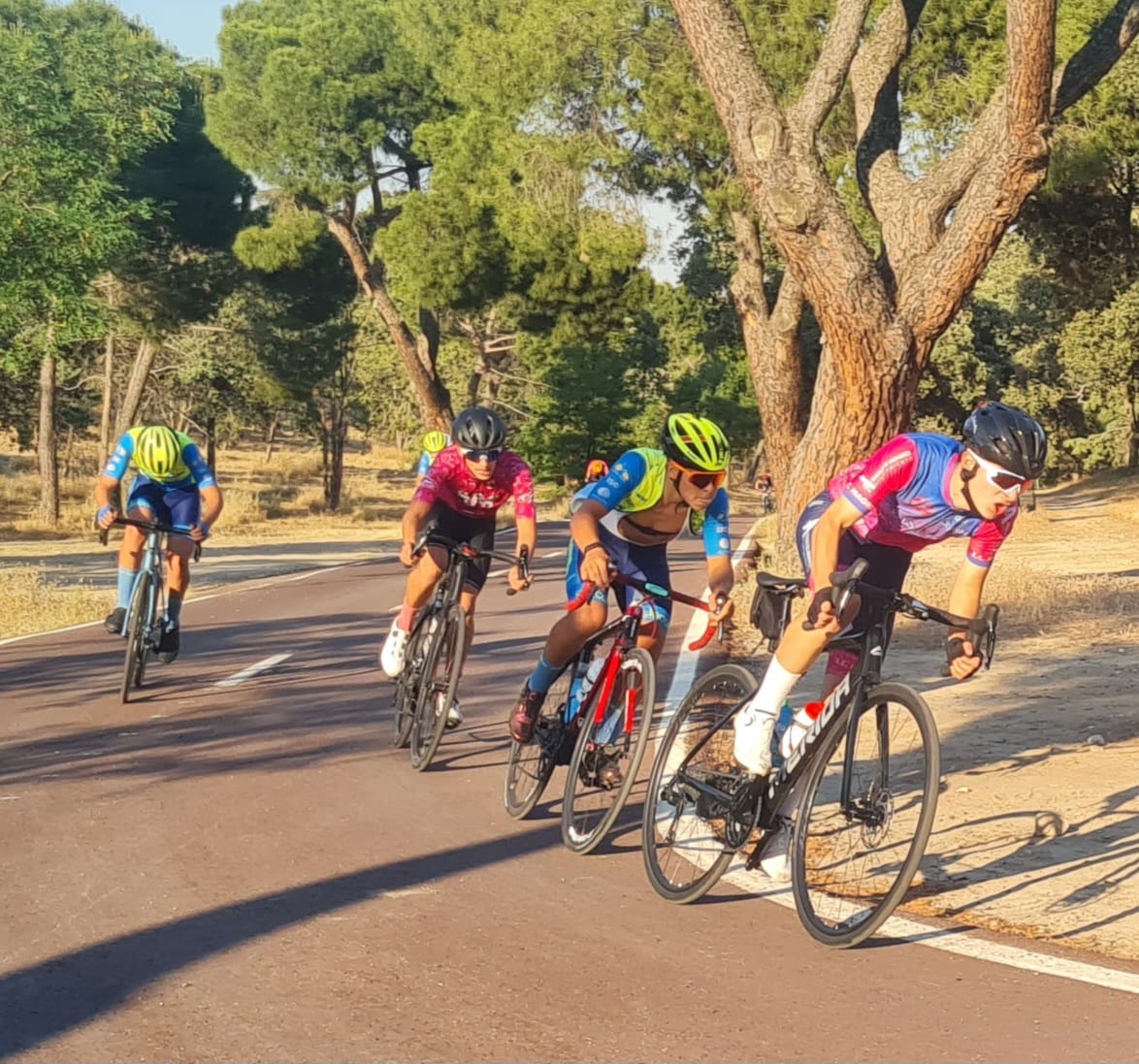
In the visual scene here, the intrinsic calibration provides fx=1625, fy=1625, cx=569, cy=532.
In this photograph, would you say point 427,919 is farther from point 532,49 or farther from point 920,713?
point 532,49

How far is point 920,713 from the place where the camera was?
17.9 feet

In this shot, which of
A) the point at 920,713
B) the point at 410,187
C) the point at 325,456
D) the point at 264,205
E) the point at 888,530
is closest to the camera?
the point at 920,713

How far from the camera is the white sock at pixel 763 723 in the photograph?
6039 millimetres

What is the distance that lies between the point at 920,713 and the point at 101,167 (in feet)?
69.7

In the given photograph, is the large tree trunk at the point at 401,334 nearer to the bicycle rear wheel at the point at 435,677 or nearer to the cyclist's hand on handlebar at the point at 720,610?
the bicycle rear wheel at the point at 435,677

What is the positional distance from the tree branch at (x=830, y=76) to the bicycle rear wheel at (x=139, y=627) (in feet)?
25.3

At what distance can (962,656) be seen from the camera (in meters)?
5.87

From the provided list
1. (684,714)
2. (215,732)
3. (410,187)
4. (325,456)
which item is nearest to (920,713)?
(684,714)

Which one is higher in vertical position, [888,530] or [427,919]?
[888,530]

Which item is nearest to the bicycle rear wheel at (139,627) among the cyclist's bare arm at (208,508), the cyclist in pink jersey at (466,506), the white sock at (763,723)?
the cyclist's bare arm at (208,508)

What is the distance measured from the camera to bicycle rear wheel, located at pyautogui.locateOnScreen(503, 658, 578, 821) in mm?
7590

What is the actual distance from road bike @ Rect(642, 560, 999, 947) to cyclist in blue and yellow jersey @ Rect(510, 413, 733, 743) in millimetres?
637

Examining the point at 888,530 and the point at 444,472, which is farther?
the point at 444,472

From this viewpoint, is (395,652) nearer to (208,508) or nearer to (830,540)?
(208,508)
